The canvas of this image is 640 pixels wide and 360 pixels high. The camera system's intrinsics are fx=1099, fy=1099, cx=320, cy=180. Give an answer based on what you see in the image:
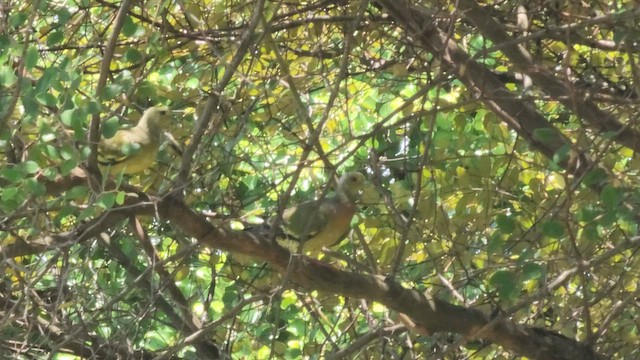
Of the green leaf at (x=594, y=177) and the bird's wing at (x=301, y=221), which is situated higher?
the bird's wing at (x=301, y=221)

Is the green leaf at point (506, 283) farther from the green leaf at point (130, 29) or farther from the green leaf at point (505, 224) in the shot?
the green leaf at point (130, 29)

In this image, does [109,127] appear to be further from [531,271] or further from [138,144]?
[531,271]

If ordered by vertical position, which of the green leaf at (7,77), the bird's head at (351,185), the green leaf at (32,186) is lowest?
the green leaf at (32,186)

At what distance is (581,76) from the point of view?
4457 millimetres

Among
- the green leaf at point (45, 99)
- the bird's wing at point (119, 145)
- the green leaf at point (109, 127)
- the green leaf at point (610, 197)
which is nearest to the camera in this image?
the green leaf at point (45, 99)

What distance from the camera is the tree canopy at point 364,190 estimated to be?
11.6 ft

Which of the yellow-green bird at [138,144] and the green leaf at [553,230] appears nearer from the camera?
the green leaf at [553,230]

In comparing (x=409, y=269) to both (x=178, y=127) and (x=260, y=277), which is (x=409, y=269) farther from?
(x=178, y=127)

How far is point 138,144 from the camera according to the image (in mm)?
3592

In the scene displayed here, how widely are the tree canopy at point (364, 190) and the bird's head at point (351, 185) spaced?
0.27ft

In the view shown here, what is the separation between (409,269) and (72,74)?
2157 millimetres

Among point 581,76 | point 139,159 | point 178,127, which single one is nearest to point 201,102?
point 178,127

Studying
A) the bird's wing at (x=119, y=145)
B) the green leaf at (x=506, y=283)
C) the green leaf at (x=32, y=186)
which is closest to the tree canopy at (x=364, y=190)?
the green leaf at (x=506, y=283)

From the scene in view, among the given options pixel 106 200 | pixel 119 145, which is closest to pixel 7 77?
pixel 106 200
